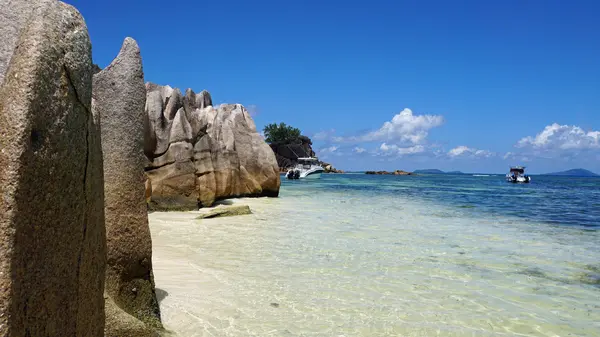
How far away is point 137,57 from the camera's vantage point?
4668mm

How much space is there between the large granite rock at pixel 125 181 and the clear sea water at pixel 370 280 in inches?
28.6

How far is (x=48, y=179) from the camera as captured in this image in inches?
80.6

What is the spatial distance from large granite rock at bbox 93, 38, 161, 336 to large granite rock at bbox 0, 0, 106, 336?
1822mm

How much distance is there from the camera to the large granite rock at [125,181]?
4387 millimetres

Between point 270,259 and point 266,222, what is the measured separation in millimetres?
5887

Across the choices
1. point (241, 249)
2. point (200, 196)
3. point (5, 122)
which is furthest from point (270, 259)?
point (200, 196)

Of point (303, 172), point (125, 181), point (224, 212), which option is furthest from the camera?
point (303, 172)

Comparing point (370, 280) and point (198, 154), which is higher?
point (198, 154)

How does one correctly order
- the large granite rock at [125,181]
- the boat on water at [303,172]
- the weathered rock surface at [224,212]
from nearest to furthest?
1. the large granite rock at [125,181]
2. the weathered rock surface at [224,212]
3. the boat on water at [303,172]

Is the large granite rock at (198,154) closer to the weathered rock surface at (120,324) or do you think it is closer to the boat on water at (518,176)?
the weathered rock surface at (120,324)

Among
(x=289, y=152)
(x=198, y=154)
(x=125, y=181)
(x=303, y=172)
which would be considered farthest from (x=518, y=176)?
(x=125, y=181)

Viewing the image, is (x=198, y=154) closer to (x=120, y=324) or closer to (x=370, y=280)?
(x=370, y=280)

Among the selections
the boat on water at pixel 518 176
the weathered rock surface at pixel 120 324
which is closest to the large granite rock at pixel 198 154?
the weathered rock surface at pixel 120 324

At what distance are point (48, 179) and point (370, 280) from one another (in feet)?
20.7
